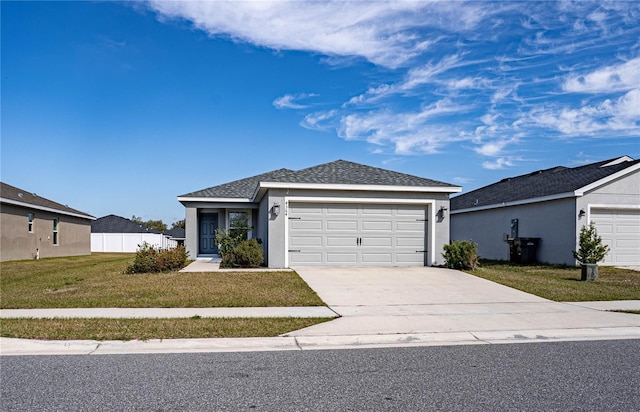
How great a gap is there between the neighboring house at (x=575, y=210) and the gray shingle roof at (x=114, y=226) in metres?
36.8

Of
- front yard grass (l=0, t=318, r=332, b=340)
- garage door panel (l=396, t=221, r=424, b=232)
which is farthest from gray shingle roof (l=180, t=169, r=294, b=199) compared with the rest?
front yard grass (l=0, t=318, r=332, b=340)

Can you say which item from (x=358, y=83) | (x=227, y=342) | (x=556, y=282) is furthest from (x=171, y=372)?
(x=358, y=83)

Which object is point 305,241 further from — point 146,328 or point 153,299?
point 146,328

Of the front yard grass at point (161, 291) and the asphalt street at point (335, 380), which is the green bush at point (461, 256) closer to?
the front yard grass at point (161, 291)

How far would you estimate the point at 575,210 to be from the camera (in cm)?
1984

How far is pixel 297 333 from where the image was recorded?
25.9ft

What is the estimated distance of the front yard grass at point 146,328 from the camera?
7516mm

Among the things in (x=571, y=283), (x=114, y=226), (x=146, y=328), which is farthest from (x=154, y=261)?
(x=114, y=226)

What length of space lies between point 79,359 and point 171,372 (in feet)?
5.06

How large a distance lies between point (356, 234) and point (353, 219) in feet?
1.81

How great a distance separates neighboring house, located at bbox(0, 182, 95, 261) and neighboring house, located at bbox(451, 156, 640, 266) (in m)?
24.3

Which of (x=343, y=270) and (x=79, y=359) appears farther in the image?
(x=343, y=270)

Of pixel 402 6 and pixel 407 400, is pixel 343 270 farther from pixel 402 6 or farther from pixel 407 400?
pixel 407 400

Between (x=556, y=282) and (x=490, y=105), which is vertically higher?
(x=490, y=105)
